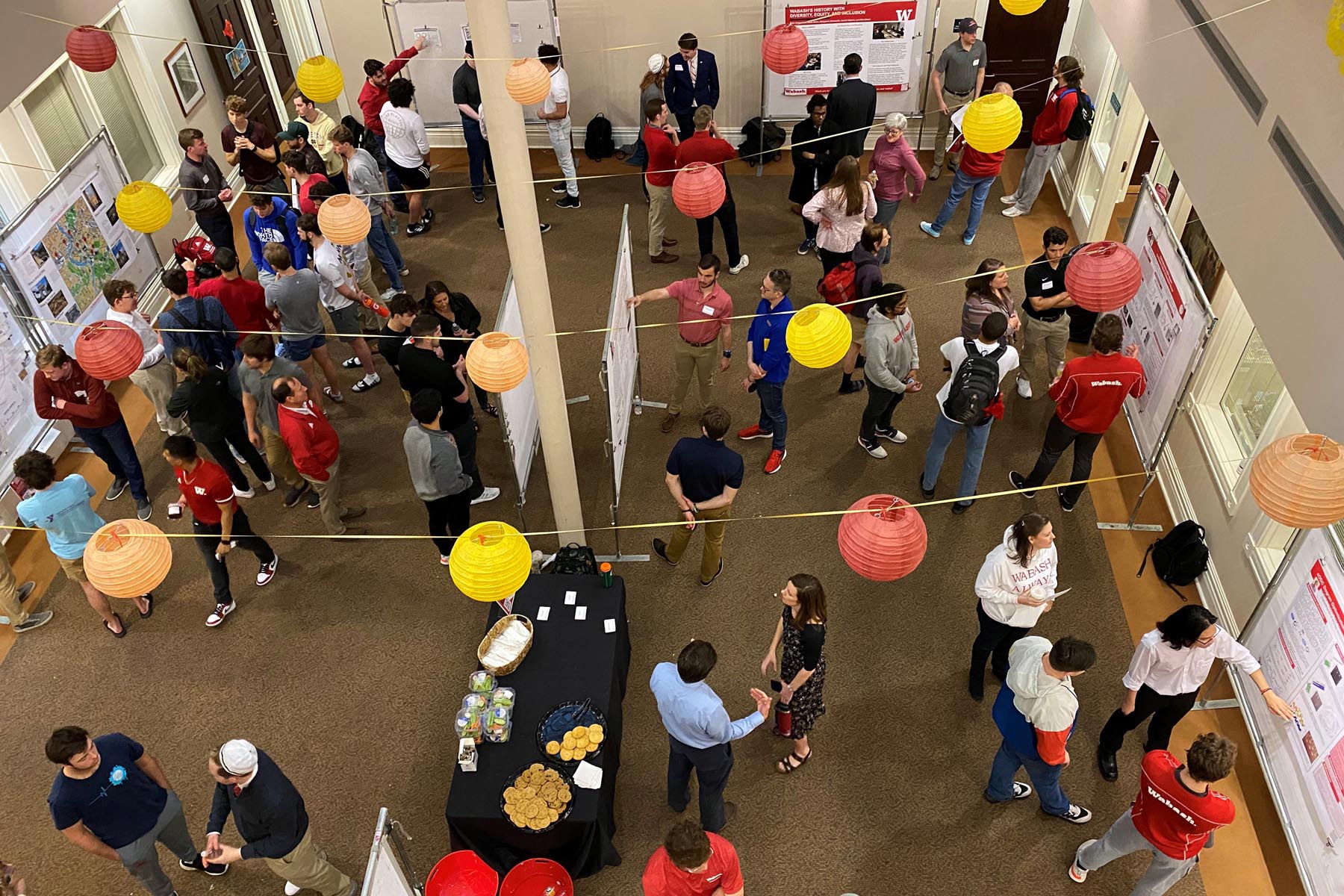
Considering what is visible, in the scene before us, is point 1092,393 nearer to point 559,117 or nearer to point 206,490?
point 206,490

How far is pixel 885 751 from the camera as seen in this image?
17.4ft

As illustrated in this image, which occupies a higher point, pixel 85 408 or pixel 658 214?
pixel 85 408

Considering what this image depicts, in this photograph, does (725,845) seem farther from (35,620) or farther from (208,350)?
(208,350)

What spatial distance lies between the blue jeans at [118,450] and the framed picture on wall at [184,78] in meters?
4.05

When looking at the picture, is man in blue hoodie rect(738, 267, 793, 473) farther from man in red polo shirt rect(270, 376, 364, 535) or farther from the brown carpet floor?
man in red polo shirt rect(270, 376, 364, 535)

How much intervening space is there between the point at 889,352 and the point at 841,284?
0.94m

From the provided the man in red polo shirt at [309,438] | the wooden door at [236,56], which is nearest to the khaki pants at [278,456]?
the man in red polo shirt at [309,438]

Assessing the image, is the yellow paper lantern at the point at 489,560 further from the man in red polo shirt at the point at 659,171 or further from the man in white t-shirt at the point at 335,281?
the man in red polo shirt at the point at 659,171

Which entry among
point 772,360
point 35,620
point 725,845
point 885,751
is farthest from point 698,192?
point 35,620

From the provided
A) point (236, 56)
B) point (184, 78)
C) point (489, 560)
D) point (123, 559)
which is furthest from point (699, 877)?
point (236, 56)

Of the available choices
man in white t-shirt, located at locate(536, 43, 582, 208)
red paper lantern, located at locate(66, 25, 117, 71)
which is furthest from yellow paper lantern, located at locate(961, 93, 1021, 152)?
red paper lantern, located at locate(66, 25, 117, 71)

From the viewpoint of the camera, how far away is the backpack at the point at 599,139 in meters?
9.88

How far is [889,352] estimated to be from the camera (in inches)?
244

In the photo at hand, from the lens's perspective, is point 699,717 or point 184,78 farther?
point 184,78
